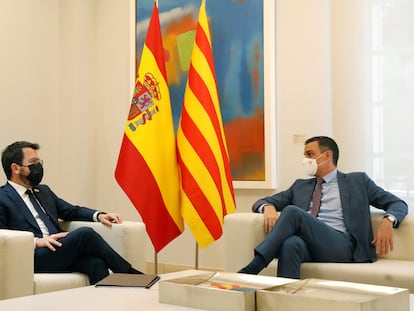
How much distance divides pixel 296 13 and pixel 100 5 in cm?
208

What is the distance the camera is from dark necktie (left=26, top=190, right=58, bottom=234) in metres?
3.57

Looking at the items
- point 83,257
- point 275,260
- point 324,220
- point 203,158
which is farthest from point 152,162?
point 324,220

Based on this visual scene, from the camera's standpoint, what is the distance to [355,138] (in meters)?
4.42

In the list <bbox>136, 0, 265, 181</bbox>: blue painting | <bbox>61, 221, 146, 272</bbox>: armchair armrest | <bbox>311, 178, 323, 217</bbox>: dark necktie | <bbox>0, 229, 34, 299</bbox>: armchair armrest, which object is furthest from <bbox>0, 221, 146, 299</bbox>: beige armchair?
<bbox>136, 0, 265, 181</bbox>: blue painting

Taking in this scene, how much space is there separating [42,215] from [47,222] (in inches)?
Result: 2.1

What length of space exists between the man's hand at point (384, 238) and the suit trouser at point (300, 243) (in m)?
0.15

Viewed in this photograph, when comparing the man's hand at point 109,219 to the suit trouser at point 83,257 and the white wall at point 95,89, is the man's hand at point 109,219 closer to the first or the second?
the suit trouser at point 83,257

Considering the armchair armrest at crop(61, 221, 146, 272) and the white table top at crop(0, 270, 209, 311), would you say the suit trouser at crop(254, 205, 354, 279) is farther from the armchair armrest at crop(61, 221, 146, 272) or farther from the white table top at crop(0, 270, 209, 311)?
the white table top at crop(0, 270, 209, 311)

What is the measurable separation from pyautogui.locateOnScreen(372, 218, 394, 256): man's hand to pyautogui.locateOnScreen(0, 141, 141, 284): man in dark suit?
139cm

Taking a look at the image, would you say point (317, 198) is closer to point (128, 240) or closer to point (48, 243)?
point (128, 240)

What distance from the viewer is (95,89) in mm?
5703

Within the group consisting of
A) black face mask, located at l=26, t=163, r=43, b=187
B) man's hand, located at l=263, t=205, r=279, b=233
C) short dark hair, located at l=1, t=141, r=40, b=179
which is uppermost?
short dark hair, located at l=1, t=141, r=40, b=179

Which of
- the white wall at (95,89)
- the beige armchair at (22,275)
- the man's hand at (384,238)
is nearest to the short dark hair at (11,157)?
the beige armchair at (22,275)

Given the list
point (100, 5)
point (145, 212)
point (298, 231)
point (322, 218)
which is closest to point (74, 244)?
point (145, 212)
